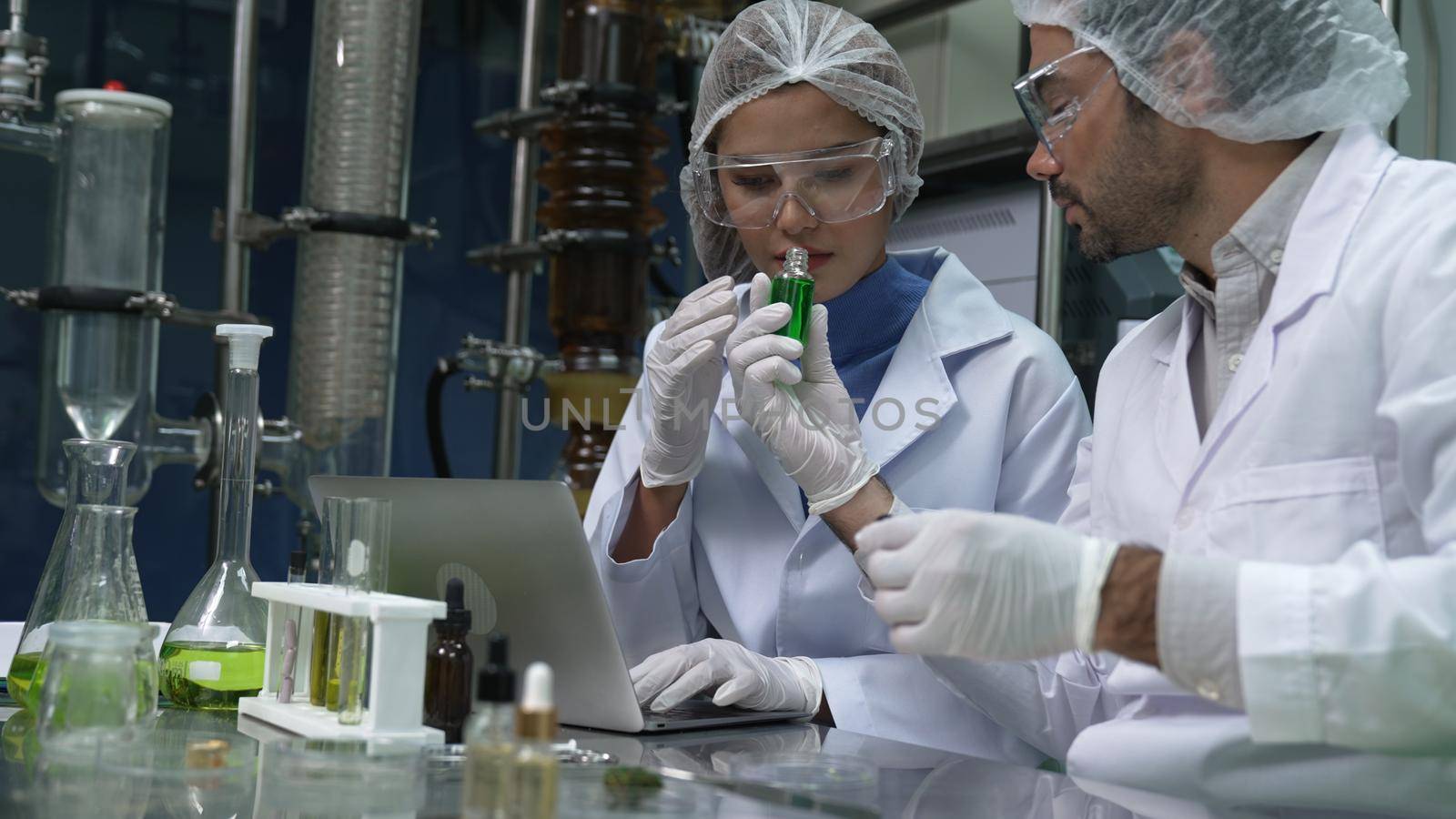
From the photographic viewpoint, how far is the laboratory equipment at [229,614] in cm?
123

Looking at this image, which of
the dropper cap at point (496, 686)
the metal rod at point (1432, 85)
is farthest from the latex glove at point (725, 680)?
the metal rod at point (1432, 85)

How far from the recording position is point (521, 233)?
280cm

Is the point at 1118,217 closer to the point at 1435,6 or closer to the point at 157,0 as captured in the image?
the point at 1435,6

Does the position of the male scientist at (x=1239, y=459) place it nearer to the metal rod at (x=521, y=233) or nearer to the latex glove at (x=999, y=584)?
the latex glove at (x=999, y=584)

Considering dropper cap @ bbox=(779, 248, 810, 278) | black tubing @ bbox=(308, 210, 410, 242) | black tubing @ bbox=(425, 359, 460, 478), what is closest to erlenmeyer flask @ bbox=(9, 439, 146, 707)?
dropper cap @ bbox=(779, 248, 810, 278)

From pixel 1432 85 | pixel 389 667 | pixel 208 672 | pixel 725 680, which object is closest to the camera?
pixel 389 667

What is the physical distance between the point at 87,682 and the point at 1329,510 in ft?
3.01

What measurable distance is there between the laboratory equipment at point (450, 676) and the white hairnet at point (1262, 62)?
2.49 ft

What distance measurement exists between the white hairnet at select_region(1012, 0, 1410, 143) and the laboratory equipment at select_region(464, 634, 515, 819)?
82cm

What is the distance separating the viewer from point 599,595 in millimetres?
1188

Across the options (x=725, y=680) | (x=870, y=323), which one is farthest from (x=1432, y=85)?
(x=725, y=680)

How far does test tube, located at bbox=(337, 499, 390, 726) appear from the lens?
1050 mm

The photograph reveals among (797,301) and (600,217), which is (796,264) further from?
(600,217)

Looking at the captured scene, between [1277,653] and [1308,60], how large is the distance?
1.83 ft
